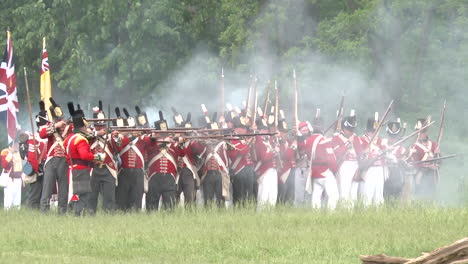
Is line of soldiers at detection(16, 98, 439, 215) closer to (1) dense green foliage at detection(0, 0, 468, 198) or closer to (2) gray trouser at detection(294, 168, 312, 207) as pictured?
(2) gray trouser at detection(294, 168, 312, 207)

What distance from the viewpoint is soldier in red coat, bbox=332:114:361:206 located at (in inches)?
909

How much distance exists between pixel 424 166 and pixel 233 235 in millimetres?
10350

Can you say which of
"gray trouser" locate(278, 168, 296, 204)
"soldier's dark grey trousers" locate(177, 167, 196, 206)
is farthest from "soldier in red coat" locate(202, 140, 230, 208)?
"gray trouser" locate(278, 168, 296, 204)

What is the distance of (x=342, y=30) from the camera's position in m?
30.6

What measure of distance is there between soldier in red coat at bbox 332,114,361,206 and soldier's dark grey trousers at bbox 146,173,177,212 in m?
3.37

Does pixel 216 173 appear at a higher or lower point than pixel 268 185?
higher

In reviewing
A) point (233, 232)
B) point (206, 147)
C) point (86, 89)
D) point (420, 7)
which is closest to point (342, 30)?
point (420, 7)

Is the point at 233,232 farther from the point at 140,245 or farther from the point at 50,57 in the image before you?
the point at 50,57

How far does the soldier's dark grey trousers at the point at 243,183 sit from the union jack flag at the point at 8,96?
4.09 m

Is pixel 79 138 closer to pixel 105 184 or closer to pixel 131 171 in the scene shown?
pixel 105 184

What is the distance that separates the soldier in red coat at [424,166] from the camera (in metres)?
25.2

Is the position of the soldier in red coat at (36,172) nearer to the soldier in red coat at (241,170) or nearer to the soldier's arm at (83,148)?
the soldier in red coat at (241,170)

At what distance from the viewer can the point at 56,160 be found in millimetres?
20438

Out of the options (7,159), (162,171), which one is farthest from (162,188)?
(7,159)
